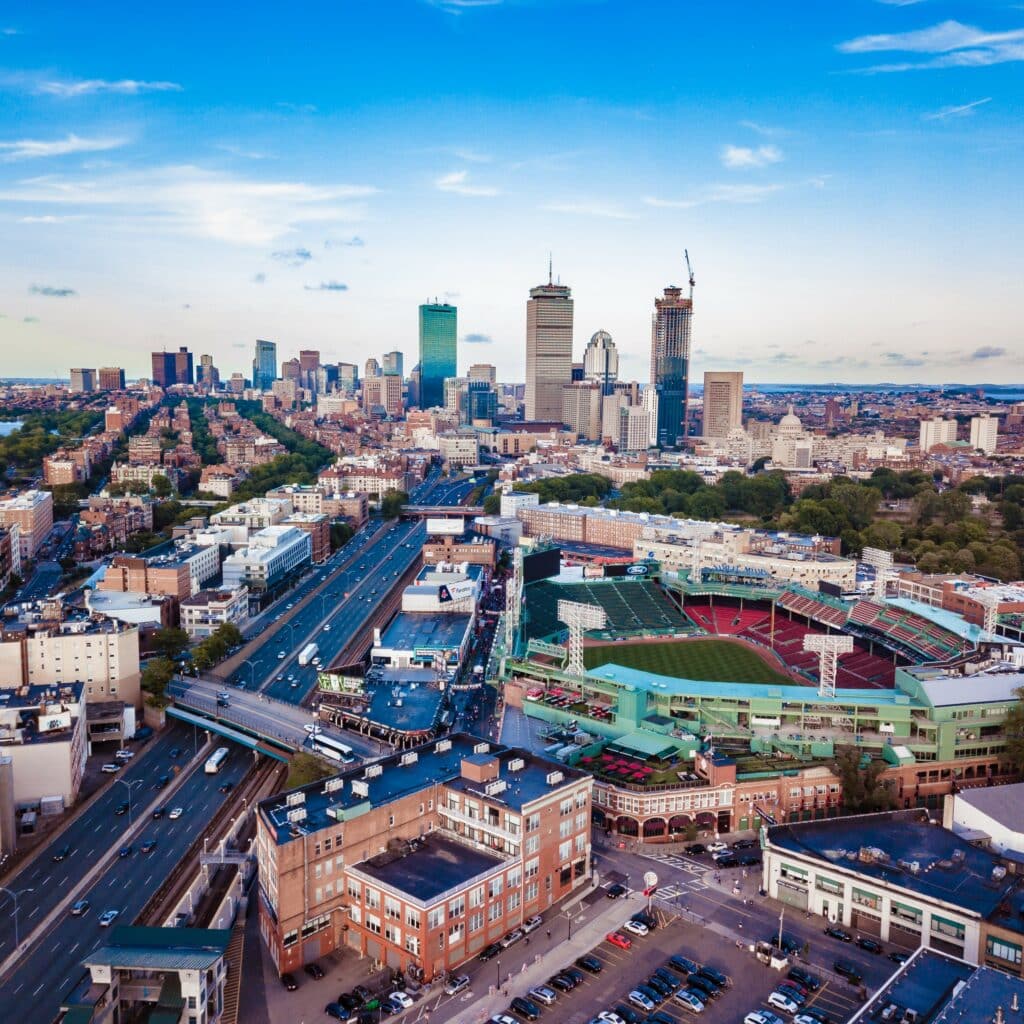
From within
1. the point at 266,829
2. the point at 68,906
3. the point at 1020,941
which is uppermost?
the point at 266,829

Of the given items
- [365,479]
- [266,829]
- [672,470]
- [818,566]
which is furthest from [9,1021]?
[672,470]

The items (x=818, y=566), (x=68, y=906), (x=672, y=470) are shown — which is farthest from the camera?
(x=672, y=470)

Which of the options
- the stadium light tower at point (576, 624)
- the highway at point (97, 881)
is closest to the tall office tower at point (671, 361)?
the stadium light tower at point (576, 624)

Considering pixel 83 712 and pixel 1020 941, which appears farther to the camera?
pixel 83 712

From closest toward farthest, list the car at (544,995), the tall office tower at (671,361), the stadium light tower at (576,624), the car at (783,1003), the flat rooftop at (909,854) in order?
the car at (783,1003)
the car at (544,995)
the flat rooftop at (909,854)
the stadium light tower at (576,624)
the tall office tower at (671,361)

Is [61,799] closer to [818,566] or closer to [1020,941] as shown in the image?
[1020,941]

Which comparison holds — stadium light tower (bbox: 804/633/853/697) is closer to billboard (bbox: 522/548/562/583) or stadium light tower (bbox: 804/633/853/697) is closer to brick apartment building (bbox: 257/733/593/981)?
brick apartment building (bbox: 257/733/593/981)

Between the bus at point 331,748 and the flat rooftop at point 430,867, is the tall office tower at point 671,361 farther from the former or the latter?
the flat rooftop at point 430,867

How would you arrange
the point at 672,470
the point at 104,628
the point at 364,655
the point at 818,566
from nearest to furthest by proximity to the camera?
the point at 104,628 < the point at 364,655 < the point at 818,566 < the point at 672,470
